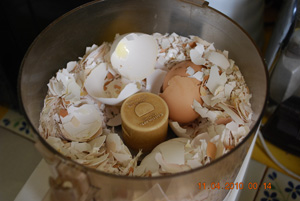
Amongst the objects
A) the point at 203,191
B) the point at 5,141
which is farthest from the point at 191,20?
the point at 5,141

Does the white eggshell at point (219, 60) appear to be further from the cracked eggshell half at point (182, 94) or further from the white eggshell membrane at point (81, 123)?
the white eggshell membrane at point (81, 123)

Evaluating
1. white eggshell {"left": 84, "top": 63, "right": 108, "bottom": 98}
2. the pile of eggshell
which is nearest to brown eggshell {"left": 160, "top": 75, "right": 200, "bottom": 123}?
the pile of eggshell

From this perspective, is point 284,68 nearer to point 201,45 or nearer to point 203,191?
point 201,45

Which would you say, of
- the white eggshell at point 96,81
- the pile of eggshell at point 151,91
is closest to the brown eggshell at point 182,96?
the pile of eggshell at point 151,91

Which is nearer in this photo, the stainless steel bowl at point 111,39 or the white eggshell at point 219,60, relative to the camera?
the stainless steel bowl at point 111,39

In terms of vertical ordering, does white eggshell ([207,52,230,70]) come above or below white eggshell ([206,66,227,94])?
above
